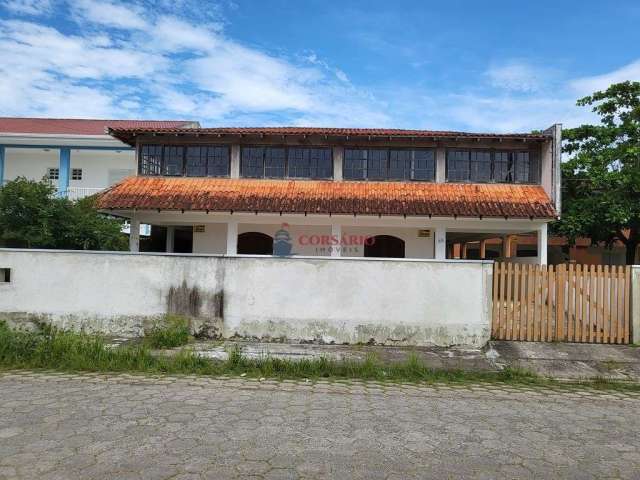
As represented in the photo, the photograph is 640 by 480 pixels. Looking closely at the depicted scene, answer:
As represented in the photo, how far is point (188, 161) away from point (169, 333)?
9.37m

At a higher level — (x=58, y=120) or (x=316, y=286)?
(x=58, y=120)

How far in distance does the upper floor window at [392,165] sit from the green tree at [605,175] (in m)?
5.21

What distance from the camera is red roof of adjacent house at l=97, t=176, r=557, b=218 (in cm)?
1477

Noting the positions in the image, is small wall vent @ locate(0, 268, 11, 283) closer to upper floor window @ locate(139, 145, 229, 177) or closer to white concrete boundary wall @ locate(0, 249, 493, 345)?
white concrete boundary wall @ locate(0, 249, 493, 345)

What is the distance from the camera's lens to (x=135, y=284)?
902 centimetres

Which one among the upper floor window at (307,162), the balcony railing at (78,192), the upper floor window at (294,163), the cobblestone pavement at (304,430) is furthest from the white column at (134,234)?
the cobblestone pavement at (304,430)

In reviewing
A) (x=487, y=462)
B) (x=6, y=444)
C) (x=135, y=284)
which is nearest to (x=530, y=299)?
(x=487, y=462)

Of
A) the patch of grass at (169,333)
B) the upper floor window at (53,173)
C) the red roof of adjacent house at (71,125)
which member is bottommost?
the patch of grass at (169,333)

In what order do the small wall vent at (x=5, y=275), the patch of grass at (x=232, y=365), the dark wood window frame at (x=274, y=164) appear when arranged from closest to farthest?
the patch of grass at (x=232, y=365)
the small wall vent at (x=5, y=275)
the dark wood window frame at (x=274, y=164)

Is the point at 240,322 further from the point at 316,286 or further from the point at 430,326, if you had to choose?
the point at 430,326

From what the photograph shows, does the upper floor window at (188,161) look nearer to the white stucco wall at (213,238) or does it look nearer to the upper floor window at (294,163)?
the upper floor window at (294,163)

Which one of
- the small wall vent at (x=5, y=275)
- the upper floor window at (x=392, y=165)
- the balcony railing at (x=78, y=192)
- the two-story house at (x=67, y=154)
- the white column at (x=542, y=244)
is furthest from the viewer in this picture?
the two-story house at (x=67, y=154)

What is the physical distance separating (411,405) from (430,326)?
10.7 feet

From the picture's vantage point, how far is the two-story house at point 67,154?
22891 mm
